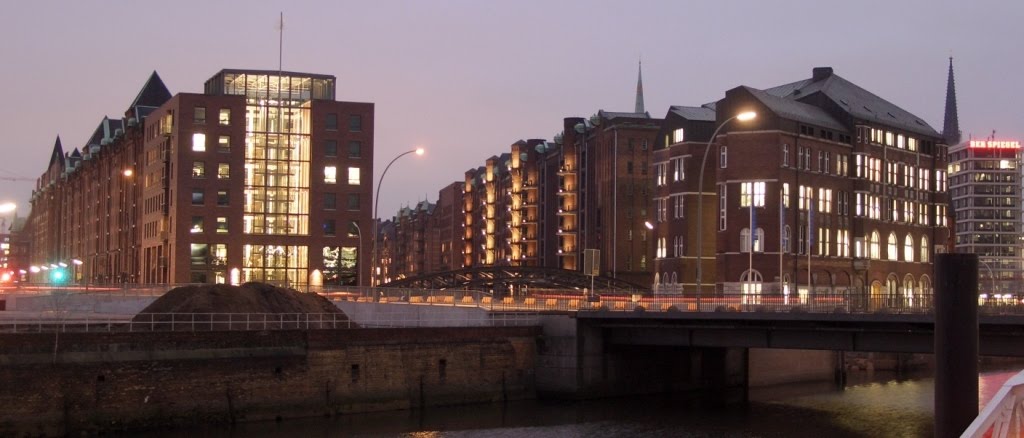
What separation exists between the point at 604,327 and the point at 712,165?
157ft

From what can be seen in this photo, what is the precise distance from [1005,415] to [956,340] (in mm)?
6259

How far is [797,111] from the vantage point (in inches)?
3979

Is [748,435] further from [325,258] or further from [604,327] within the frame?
[325,258]

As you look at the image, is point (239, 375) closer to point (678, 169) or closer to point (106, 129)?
point (678, 169)

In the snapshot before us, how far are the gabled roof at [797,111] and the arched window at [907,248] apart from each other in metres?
15.1

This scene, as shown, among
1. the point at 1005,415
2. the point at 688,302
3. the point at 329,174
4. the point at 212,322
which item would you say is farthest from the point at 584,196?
the point at 1005,415

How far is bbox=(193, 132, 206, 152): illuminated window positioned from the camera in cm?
11966

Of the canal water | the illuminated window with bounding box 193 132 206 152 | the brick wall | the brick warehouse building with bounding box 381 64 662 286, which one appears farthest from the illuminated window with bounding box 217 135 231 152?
the canal water

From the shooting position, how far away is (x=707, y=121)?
350ft

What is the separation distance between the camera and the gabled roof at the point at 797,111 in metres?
97.6

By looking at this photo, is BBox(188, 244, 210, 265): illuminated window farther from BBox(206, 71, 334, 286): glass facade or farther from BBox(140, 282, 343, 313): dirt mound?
BBox(140, 282, 343, 313): dirt mound

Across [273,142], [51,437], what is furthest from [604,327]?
[273,142]

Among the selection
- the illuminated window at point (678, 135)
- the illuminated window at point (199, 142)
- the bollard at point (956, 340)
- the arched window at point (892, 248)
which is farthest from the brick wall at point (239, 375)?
the illuminated window at point (199, 142)

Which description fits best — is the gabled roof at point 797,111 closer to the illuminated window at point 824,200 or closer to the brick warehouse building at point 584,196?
the illuminated window at point 824,200
